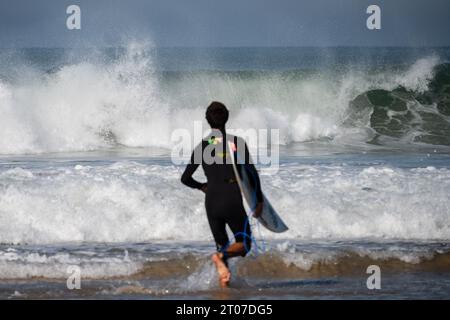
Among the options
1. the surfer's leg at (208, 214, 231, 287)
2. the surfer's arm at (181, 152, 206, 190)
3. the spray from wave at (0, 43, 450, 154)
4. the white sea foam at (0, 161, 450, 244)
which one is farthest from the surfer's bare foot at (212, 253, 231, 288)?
the spray from wave at (0, 43, 450, 154)

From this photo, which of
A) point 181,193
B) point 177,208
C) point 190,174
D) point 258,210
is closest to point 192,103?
point 181,193

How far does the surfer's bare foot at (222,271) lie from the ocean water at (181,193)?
0.58 feet

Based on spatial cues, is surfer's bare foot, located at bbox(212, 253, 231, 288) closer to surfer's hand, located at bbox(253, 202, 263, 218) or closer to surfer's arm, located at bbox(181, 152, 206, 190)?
surfer's hand, located at bbox(253, 202, 263, 218)

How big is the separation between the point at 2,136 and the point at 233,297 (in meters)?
13.0

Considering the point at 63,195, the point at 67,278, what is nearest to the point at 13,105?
the point at 63,195

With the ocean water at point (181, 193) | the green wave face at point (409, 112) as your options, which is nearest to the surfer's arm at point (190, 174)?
the ocean water at point (181, 193)

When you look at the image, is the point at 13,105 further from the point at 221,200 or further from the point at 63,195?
the point at 221,200

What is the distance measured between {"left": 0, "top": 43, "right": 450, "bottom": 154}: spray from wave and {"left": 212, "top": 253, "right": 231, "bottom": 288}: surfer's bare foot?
1176cm

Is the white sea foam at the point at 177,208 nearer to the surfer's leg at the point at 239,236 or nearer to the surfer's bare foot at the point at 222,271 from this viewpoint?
the surfer's bare foot at the point at 222,271

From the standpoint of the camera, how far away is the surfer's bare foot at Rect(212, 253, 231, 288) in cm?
708

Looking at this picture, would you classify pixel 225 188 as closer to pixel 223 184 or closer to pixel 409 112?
pixel 223 184

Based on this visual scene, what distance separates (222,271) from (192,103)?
16.8 meters

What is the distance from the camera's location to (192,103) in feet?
78.1
